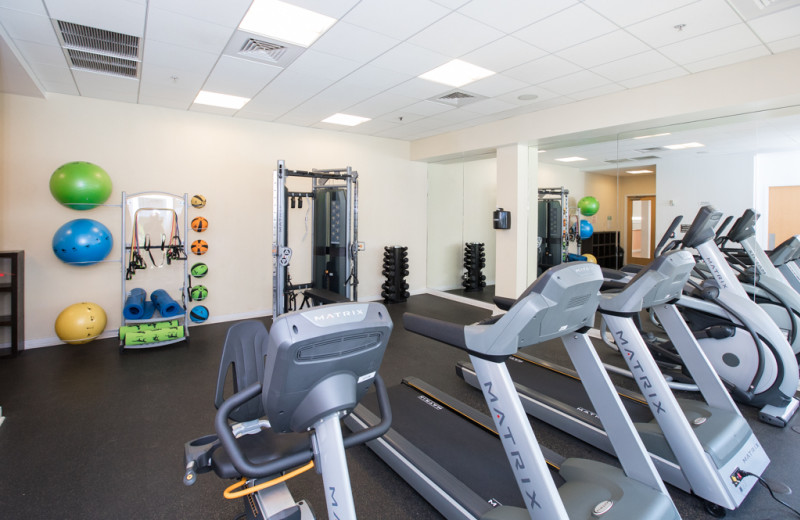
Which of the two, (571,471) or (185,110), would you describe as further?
(185,110)

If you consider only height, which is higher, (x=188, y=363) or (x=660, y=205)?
(x=660, y=205)

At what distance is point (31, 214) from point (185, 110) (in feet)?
6.75

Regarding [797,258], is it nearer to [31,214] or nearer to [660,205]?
[660,205]

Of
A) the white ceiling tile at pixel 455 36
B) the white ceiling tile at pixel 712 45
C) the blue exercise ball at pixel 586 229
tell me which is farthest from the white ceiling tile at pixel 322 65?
the blue exercise ball at pixel 586 229

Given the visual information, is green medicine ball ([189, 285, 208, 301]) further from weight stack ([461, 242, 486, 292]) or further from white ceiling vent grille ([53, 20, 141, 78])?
weight stack ([461, 242, 486, 292])

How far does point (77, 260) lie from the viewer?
4.25 metres

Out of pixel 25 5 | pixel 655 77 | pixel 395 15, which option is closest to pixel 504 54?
→ pixel 395 15

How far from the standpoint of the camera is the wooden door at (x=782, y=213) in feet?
12.0

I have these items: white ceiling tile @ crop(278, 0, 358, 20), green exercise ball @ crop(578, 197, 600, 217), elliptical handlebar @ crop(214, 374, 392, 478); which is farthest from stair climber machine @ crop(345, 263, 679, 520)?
green exercise ball @ crop(578, 197, 600, 217)

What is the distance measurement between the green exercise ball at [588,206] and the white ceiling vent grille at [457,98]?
2.45m

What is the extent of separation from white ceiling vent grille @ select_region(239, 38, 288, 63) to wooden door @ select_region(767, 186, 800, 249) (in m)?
4.59

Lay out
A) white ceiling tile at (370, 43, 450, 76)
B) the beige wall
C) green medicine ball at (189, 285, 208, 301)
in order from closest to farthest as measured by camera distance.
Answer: white ceiling tile at (370, 43, 450, 76) < the beige wall < green medicine ball at (189, 285, 208, 301)

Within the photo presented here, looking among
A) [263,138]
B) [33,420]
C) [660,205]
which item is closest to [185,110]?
[263,138]

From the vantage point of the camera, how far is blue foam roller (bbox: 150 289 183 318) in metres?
4.61
